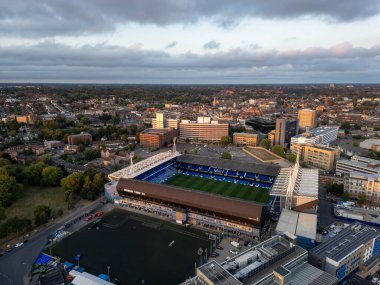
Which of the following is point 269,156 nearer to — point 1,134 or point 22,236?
point 22,236

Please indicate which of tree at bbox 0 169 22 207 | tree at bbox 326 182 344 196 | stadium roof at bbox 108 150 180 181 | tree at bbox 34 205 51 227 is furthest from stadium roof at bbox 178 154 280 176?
tree at bbox 0 169 22 207

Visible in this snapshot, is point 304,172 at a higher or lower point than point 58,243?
higher

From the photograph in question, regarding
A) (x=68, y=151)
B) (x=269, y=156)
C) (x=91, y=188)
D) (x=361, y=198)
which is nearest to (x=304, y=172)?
(x=361, y=198)

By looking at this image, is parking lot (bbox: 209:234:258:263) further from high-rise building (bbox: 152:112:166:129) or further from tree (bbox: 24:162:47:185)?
high-rise building (bbox: 152:112:166:129)

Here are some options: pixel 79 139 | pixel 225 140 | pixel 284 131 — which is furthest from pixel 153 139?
pixel 284 131

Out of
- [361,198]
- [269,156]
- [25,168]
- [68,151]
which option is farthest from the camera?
[68,151]

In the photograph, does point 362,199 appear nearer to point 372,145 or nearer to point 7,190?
point 372,145
